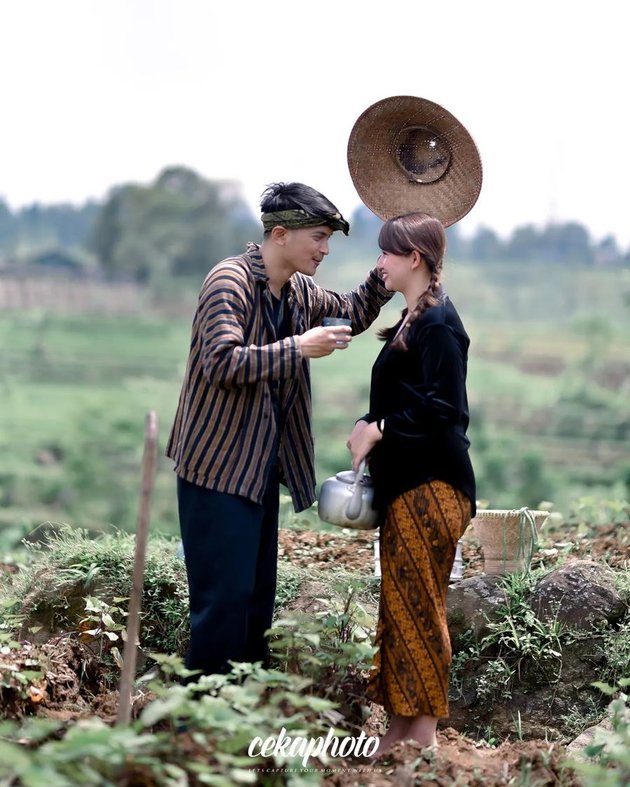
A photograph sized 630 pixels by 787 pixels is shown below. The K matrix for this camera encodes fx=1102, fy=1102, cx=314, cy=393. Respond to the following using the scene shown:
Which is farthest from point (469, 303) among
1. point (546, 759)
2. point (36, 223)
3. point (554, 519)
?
point (546, 759)

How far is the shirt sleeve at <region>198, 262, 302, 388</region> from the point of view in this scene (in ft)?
10.2

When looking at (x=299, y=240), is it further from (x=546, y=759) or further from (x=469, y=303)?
(x=469, y=303)

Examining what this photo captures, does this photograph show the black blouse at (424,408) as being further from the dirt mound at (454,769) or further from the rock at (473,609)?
the rock at (473,609)

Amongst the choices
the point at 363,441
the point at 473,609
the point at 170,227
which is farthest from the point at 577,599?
the point at 170,227

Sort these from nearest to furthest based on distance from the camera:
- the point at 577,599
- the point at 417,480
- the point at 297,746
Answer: the point at 297,746, the point at 417,480, the point at 577,599

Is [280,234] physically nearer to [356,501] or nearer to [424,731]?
[356,501]

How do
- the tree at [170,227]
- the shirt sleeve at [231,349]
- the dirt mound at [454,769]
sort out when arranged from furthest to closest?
the tree at [170,227]
the shirt sleeve at [231,349]
the dirt mound at [454,769]

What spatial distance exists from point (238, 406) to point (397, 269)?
0.62m

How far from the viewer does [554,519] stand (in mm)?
5484

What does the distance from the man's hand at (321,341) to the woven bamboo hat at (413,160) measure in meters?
0.67

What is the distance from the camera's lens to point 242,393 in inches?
128

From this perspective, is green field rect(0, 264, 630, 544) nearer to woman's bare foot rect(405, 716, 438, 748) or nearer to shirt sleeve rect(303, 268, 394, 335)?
shirt sleeve rect(303, 268, 394, 335)

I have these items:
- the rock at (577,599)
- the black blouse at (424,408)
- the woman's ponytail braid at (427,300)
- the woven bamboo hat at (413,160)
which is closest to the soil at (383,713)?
the rock at (577,599)

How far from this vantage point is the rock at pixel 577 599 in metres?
4.04
